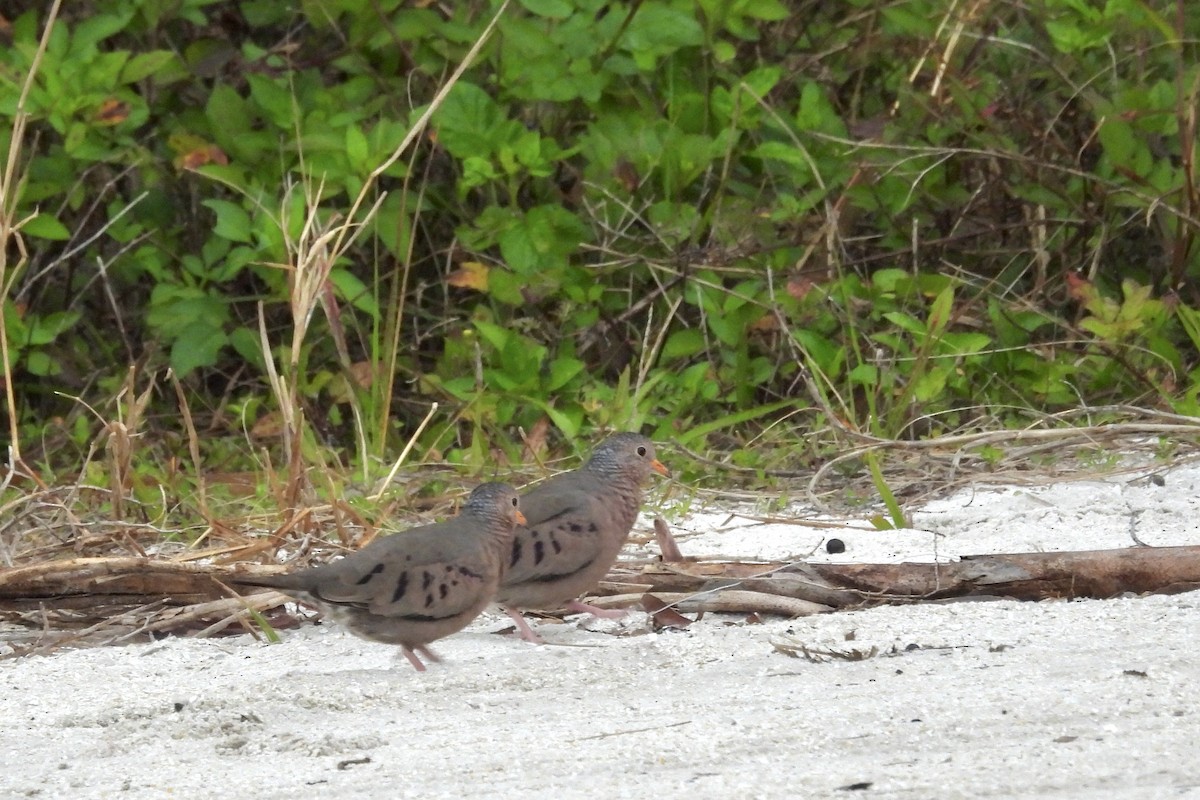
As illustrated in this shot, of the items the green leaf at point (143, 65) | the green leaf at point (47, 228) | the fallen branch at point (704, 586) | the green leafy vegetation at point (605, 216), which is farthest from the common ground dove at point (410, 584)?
the green leaf at point (143, 65)

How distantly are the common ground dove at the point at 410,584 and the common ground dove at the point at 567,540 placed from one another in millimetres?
176

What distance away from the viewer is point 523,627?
14.8ft

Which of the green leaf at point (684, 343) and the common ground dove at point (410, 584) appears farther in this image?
the green leaf at point (684, 343)

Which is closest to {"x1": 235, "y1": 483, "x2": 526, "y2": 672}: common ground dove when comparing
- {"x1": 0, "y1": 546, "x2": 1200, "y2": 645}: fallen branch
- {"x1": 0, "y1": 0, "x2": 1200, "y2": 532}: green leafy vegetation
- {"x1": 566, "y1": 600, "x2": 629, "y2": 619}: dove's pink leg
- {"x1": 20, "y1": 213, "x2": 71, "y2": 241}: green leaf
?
{"x1": 566, "y1": 600, "x2": 629, "y2": 619}: dove's pink leg

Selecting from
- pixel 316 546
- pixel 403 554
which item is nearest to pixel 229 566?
pixel 316 546

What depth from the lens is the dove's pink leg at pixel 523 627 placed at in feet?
14.7

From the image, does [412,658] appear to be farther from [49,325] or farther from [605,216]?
[49,325]

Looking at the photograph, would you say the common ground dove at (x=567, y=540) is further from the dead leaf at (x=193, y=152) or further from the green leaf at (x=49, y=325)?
the green leaf at (x=49, y=325)

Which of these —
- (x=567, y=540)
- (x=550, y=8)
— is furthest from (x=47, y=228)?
(x=567, y=540)

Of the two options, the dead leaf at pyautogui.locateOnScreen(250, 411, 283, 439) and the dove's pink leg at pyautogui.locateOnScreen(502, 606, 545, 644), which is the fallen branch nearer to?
the dove's pink leg at pyautogui.locateOnScreen(502, 606, 545, 644)

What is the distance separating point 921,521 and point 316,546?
1.83 m

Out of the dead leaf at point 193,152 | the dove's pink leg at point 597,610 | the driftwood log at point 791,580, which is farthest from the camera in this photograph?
the dead leaf at point 193,152

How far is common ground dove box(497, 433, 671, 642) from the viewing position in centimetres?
448

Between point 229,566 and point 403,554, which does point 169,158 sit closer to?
point 229,566
